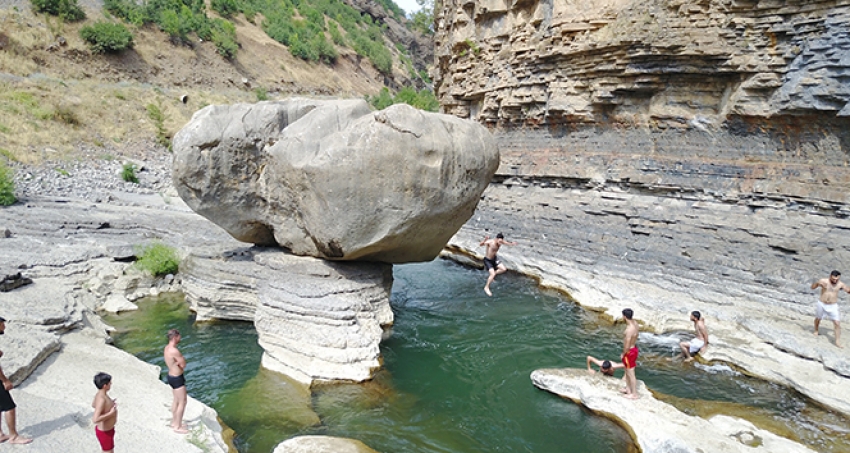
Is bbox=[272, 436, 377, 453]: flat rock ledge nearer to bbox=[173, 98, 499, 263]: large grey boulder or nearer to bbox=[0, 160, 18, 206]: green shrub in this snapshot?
bbox=[173, 98, 499, 263]: large grey boulder

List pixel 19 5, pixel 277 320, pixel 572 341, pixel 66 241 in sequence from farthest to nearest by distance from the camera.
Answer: pixel 19 5, pixel 66 241, pixel 572 341, pixel 277 320

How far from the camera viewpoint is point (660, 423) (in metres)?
6.07

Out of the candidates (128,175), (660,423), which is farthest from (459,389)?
(128,175)

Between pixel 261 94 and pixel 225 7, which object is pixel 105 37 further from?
pixel 225 7

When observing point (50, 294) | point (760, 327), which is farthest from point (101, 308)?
point (760, 327)

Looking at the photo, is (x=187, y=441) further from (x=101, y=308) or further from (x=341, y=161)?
(x=101, y=308)

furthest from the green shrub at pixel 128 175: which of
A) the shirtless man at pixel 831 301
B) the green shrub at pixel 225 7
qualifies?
the green shrub at pixel 225 7

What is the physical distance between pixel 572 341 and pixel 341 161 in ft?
17.1

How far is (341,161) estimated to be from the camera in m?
7.26

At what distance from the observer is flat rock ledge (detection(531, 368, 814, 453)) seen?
5.64 m

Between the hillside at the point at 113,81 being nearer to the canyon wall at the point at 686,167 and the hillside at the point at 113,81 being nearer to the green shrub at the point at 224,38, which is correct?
the green shrub at the point at 224,38

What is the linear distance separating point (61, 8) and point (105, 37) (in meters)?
2.59

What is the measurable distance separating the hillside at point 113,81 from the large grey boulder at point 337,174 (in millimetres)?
14159

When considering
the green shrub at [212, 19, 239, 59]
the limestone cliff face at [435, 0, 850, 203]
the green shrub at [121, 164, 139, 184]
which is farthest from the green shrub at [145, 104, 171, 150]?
the limestone cliff face at [435, 0, 850, 203]
